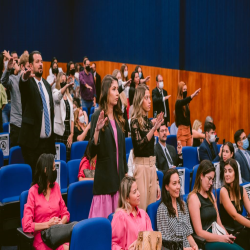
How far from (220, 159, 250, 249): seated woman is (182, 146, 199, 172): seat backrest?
1.28 metres

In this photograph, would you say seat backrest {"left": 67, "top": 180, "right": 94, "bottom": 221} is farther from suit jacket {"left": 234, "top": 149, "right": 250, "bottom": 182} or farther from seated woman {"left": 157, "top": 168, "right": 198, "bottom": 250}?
suit jacket {"left": 234, "top": 149, "right": 250, "bottom": 182}

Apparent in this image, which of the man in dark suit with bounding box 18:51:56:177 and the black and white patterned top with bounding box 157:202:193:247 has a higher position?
the man in dark suit with bounding box 18:51:56:177

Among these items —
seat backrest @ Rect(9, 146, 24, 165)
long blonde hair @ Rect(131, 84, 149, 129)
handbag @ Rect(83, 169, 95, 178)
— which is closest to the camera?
long blonde hair @ Rect(131, 84, 149, 129)

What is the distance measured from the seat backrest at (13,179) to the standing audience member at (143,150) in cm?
108

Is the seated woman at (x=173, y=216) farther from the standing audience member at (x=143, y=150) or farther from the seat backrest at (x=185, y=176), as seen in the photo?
the seat backrest at (x=185, y=176)

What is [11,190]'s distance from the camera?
3.77 m

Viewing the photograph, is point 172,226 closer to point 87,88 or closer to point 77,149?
point 77,149

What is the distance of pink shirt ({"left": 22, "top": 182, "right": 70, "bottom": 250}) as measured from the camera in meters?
2.90

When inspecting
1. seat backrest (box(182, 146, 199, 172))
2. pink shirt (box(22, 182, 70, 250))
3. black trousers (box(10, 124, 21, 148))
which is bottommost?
pink shirt (box(22, 182, 70, 250))

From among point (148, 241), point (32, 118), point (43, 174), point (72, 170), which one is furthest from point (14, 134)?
point (148, 241)

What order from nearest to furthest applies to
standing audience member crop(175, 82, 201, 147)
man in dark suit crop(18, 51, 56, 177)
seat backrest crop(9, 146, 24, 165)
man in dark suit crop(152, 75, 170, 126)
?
man in dark suit crop(18, 51, 56, 177)
seat backrest crop(9, 146, 24, 165)
standing audience member crop(175, 82, 201, 147)
man in dark suit crop(152, 75, 170, 126)

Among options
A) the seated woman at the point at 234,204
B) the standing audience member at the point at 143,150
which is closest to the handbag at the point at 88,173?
the standing audience member at the point at 143,150

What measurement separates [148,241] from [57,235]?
0.59 metres

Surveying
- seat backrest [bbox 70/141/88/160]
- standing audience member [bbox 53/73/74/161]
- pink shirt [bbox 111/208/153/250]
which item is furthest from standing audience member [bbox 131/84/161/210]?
standing audience member [bbox 53/73/74/161]
